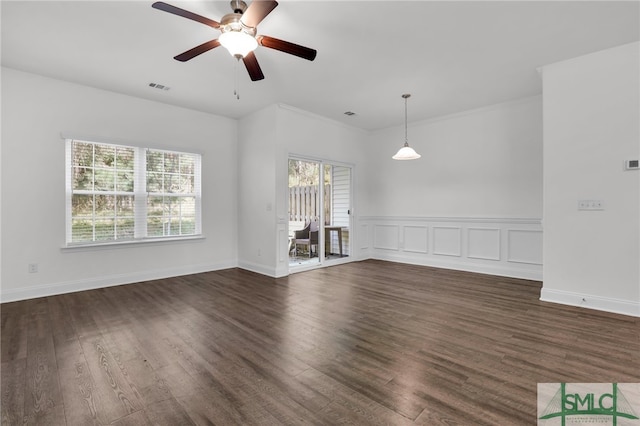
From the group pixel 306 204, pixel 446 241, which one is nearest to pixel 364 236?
pixel 306 204

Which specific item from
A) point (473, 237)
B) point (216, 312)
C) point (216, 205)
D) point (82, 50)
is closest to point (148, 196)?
point (216, 205)

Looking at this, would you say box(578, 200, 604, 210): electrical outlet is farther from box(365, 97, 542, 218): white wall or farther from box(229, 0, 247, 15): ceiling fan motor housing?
box(229, 0, 247, 15): ceiling fan motor housing

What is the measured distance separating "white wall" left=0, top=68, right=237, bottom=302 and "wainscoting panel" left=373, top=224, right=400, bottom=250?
3783 millimetres

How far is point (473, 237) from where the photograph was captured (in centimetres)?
562

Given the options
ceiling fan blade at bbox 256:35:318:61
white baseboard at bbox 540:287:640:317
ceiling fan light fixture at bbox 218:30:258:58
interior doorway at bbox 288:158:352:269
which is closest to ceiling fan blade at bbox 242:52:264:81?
ceiling fan blade at bbox 256:35:318:61

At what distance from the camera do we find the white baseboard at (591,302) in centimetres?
332

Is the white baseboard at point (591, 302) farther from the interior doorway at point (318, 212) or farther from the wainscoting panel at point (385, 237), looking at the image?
the interior doorway at point (318, 212)

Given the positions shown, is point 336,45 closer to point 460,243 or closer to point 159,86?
point 159,86

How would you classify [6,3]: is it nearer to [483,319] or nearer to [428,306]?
[428,306]

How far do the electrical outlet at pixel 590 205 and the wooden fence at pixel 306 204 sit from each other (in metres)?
3.99

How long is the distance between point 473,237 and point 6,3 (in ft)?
21.6

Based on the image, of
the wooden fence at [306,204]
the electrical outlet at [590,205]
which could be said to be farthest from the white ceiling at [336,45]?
the wooden fence at [306,204]

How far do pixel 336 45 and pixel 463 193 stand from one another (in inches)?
149

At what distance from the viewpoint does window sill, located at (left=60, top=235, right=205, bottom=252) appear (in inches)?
171
